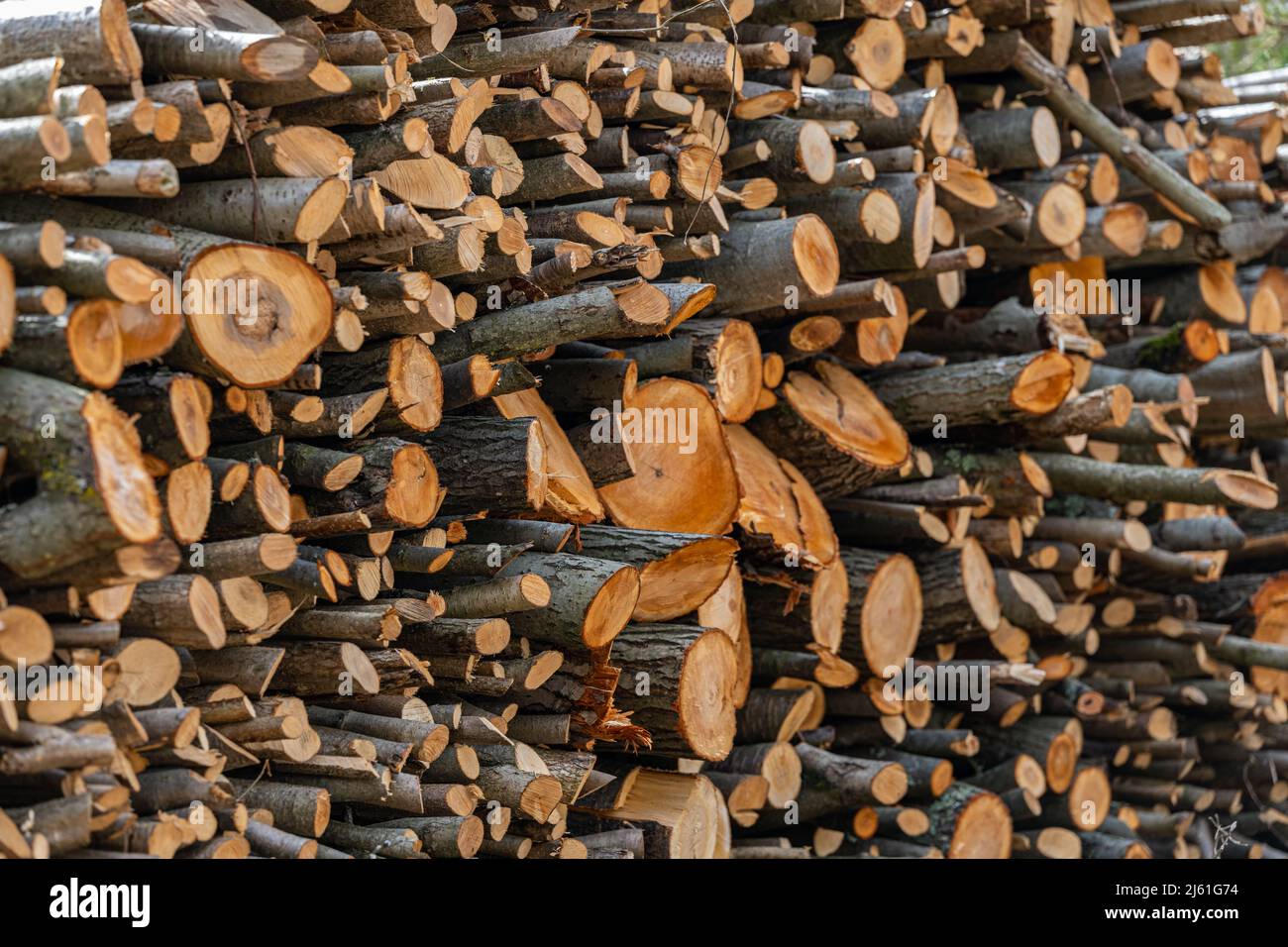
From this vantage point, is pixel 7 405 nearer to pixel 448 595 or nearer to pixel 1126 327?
pixel 448 595

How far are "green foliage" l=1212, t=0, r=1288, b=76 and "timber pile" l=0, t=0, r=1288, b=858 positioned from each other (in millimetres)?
4148

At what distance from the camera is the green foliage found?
1134 centimetres

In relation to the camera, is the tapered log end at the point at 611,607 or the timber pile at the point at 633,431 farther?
the tapered log end at the point at 611,607

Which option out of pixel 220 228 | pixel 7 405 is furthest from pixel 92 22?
pixel 7 405

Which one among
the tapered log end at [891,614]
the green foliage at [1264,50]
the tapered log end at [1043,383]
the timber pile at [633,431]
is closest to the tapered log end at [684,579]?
the timber pile at [633,431]

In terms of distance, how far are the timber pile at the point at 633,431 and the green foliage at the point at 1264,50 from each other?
13.6ft

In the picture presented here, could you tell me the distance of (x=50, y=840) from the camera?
10.00ft

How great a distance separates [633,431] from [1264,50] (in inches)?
355

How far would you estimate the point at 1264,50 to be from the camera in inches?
452

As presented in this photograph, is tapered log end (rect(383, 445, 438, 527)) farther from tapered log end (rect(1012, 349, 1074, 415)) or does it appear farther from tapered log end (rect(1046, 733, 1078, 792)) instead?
tapered log end (rect(1046, 733, 1078, 792))

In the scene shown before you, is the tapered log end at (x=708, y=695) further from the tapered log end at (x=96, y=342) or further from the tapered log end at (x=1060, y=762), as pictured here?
the tapered log end at (x=1060, y=762)

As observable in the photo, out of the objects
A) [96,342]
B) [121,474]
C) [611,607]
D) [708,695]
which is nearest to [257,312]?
[96,342]

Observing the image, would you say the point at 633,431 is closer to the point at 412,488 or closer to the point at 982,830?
the point at 412,488

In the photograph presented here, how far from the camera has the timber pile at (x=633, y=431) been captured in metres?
3.25
